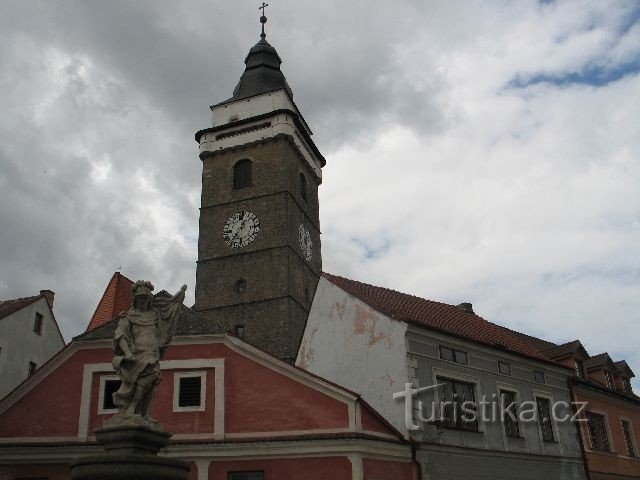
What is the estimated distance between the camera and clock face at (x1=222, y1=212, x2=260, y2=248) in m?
40.4

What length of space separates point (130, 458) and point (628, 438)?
A: 81.2ft

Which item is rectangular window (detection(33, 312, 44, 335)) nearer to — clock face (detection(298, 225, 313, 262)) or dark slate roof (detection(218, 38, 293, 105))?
clock face (detection(298, 225, 313, 262))

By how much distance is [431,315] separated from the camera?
Answer: 22.8m

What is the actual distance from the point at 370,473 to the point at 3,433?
31.6ft

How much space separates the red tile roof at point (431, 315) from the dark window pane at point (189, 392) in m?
5.77

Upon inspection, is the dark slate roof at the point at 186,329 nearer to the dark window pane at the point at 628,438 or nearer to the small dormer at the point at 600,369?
the small dormer at the point at 600,369

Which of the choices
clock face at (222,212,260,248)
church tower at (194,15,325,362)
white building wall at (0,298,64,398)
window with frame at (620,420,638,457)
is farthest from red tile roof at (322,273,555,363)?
clock face at (222,212,260,248)

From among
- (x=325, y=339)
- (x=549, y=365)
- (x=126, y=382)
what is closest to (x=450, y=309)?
(x=549, y=365)

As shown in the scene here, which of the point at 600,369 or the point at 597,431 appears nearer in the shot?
the point at 597,431

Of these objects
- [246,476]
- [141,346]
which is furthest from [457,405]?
[141,346]

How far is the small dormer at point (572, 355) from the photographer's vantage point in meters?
27.3

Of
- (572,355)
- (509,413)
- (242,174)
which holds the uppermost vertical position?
(242,174)

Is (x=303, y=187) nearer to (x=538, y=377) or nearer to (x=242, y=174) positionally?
(x=242, y=174)

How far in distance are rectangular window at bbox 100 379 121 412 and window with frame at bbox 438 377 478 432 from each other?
8.95 m
